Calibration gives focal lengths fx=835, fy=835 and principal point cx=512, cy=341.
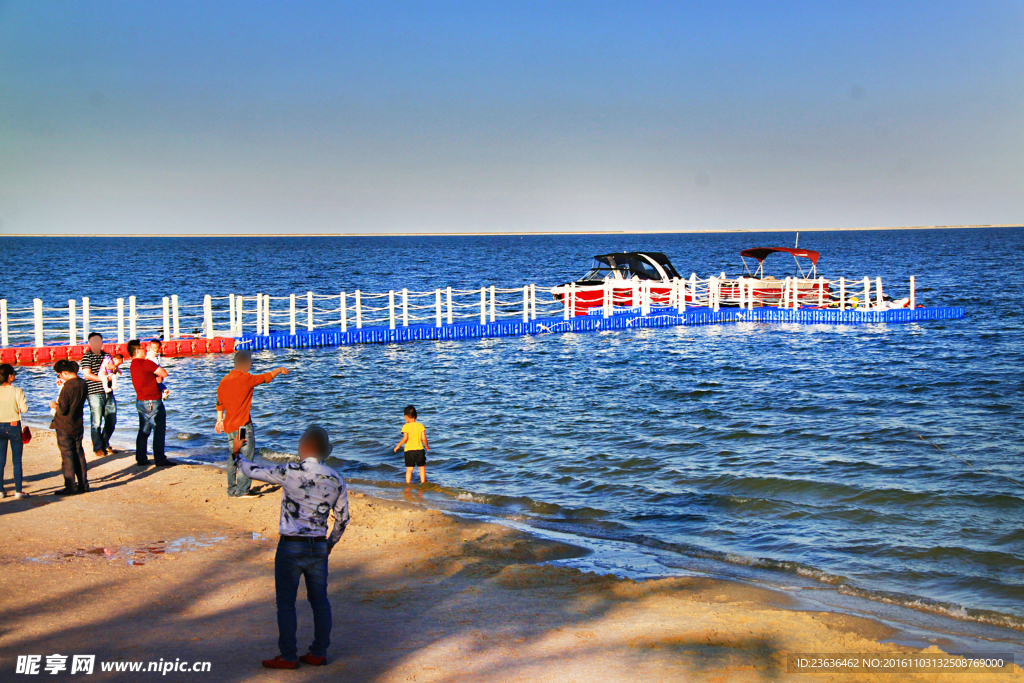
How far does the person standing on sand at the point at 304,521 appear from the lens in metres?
5.22

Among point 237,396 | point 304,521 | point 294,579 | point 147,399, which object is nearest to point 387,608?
point 294,579

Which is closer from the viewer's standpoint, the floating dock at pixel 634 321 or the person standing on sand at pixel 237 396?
the person standing on sand at pixel 237 396

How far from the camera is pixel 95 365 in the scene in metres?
11.2

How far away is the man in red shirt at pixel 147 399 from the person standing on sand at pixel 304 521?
639 centimetres

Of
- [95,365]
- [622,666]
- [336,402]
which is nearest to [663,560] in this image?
[622,666]

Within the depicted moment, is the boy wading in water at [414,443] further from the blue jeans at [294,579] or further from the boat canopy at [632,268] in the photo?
the boat canopy at [632,268]

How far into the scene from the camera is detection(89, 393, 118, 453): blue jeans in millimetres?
11418

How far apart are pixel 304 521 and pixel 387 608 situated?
79.6 inches

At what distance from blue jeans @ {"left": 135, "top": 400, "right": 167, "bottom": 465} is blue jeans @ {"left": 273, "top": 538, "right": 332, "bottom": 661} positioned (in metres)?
6.64

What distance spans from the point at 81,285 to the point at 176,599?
6835 centimetres

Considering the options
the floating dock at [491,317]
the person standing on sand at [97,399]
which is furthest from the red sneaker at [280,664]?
the floating dock at [491,317]

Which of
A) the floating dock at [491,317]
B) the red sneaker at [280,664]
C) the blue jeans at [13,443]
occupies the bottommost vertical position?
the red sneaker at [280,664]

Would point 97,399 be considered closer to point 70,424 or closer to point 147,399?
point 147,399

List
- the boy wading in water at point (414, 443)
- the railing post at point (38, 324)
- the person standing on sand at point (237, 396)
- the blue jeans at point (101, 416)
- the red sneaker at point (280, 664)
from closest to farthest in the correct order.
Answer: the red sneaker at point (280, 664) < the person standing on sand at point (237, 396) < the blue jeans at point (101, 416) < the boy wading in water at point (414, 443) < the railing post at point (38, 324)
